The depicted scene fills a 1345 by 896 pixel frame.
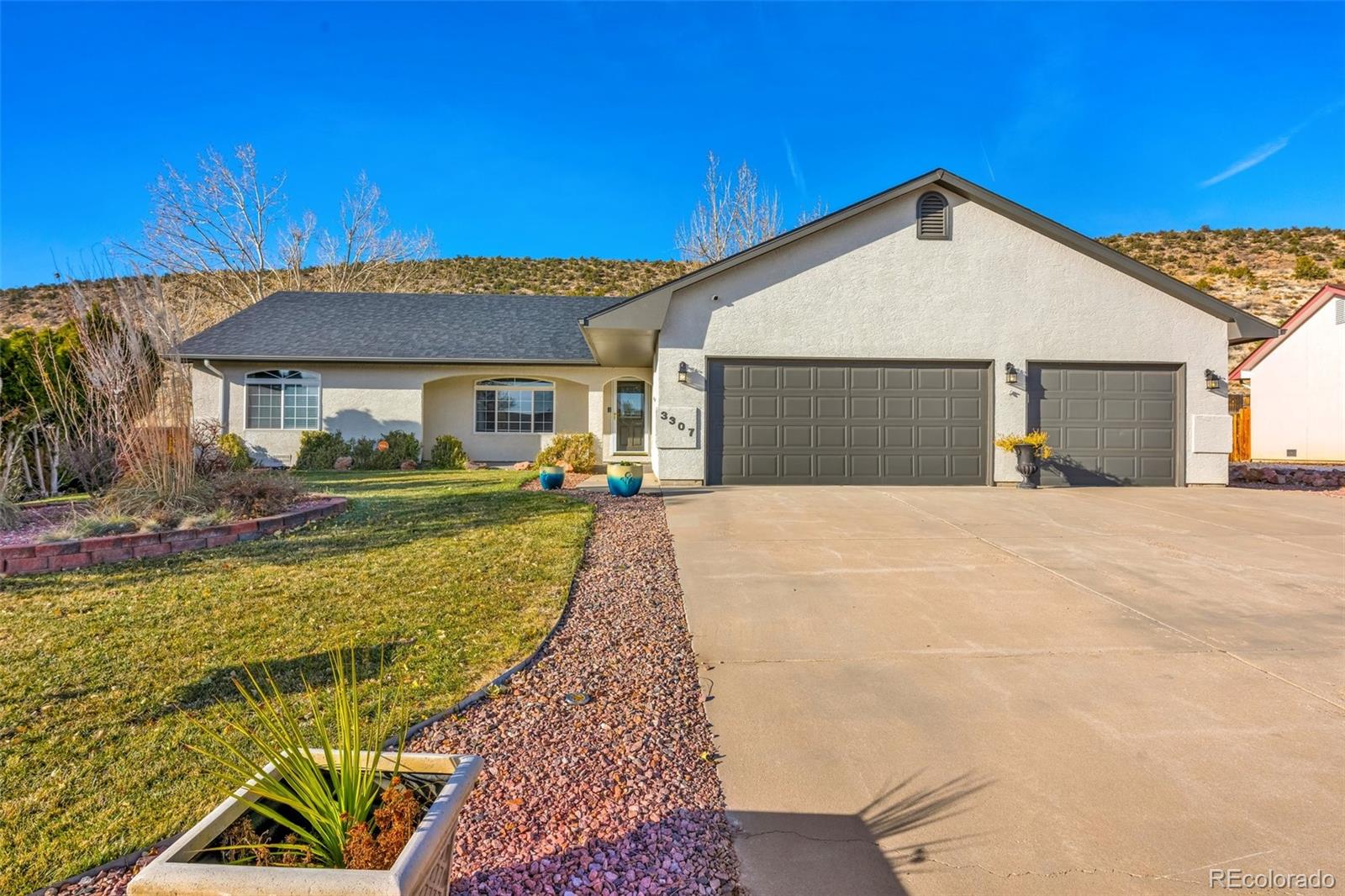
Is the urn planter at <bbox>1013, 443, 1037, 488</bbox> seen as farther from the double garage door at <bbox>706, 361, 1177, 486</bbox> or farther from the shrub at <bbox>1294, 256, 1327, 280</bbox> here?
the shrub at <bbox>1294, 256, 1327, 280</bbox>

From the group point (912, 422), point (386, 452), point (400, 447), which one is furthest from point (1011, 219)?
point (386, 452)

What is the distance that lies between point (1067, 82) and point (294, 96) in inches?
663

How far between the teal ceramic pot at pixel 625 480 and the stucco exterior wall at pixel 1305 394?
2111 cm

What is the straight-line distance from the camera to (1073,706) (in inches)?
120

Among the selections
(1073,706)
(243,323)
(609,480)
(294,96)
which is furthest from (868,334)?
(243,323)

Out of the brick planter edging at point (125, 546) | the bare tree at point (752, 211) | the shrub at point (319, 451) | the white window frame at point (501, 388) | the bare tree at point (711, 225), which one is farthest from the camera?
the bare tree at point (711, 225)

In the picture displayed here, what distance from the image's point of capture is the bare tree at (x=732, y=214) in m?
24.4

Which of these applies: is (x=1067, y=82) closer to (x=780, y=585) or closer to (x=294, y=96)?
(x=780, y=585)

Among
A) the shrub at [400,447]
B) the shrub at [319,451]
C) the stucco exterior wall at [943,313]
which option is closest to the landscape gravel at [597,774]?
the stucco exterior wall at [943,313]

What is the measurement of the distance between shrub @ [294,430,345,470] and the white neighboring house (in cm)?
2723

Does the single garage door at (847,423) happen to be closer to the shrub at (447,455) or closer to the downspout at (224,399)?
the shrub at (447,455)

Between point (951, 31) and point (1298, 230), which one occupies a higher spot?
point (1298, 230)

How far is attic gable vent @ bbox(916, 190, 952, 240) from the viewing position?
455 inches

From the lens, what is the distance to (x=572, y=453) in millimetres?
15602
